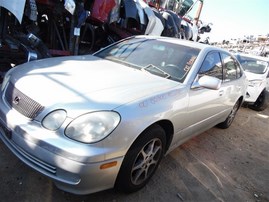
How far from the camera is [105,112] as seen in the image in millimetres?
2172

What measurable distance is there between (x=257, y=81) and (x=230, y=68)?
3292mm

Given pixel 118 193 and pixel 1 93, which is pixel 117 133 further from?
pixel 1 93

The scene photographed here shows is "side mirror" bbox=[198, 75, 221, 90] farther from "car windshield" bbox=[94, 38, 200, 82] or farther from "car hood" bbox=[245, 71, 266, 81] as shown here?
"car hood" bbox=[245, 71, 266, 81]

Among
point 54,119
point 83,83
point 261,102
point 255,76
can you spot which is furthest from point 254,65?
point 54,119

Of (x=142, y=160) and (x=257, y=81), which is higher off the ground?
(x=142, y=160)

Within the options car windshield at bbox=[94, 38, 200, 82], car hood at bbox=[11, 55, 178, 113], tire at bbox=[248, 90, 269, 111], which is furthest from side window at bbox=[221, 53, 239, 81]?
tire at bbox=[248, 90, 269, 111]

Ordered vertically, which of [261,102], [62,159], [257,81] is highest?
[62,159]

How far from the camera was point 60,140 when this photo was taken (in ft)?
6.79

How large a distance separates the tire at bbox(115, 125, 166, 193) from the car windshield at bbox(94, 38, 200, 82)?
79 cm

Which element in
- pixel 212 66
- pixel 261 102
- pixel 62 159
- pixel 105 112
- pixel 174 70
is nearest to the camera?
pixel 62 159

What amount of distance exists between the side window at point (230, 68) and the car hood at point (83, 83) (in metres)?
1.58

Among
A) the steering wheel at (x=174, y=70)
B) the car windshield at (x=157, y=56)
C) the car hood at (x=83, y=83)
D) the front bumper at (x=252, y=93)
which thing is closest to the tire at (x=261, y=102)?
the front bumper at (x=252, y=93)

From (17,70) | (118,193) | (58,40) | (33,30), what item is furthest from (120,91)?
(58,40)

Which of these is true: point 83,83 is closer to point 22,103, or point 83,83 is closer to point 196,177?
point 22,103
